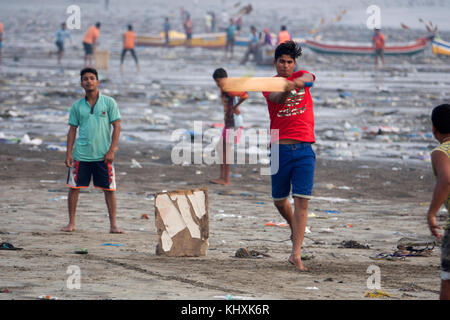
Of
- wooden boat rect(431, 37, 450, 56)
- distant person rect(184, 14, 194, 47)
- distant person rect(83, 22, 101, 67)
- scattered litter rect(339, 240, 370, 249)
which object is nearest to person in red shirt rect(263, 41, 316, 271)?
scattered litter rect(339, 240, 370, 249)

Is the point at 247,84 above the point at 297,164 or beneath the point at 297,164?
above

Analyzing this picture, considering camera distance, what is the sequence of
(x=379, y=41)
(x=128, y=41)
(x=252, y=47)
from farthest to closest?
(x=252, y=47)
(x=379, y=41)
(x=128, y=41)

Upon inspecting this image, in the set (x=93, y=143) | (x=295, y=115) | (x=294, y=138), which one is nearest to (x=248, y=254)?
(x=294, y=138)

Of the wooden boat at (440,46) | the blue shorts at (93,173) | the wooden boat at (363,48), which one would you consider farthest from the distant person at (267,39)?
the blue shorts at (93,173)

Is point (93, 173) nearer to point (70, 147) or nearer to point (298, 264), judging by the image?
point (70, 147)

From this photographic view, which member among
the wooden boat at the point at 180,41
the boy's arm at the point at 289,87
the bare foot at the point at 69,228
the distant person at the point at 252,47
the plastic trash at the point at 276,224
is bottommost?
the plastic trash at the point at 276,224

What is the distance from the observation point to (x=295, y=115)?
550cm

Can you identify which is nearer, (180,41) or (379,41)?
(379,41)

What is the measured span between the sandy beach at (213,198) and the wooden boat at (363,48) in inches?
344

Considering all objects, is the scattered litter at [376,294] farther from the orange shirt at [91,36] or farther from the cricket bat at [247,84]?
the orange shirt at [91,36]

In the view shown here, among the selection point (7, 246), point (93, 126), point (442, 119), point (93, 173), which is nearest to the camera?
point (442, 119)

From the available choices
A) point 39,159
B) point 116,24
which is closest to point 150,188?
point 39,159

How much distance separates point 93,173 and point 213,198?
2336 millimetres

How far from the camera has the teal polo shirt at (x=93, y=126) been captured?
6832mm
